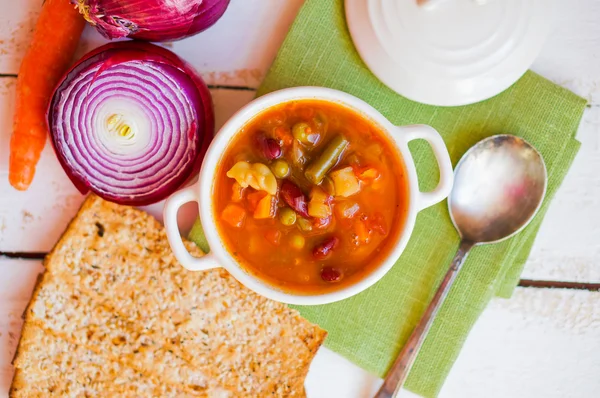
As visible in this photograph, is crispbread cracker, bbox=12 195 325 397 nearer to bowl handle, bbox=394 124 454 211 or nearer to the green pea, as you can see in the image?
the green pea

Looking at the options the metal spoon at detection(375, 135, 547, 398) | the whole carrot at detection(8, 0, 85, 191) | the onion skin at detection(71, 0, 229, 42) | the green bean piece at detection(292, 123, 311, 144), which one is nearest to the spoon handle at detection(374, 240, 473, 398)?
the metal spoon at detection(375, 135, 547, 398)

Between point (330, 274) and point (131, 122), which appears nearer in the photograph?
point (330, 274)

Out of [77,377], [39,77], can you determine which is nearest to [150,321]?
[77,377]

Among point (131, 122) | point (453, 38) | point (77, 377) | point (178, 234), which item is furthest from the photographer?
point (77, 377)

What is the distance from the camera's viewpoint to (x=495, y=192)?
6.85 ft

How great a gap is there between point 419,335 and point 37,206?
148 centimetres

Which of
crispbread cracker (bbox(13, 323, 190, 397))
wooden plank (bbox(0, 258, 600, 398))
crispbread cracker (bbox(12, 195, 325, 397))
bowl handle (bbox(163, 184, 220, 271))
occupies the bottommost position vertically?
crispbread cracker (bbox(13, 323, 190, 397))

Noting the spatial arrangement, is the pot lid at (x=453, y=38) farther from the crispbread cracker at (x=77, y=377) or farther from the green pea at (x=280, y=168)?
the crispbread cracker at (x=77, y=377)

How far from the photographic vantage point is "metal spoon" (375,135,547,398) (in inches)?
80.6

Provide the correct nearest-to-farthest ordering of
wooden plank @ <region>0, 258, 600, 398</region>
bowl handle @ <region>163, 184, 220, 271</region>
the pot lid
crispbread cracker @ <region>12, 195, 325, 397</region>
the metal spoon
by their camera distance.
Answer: bowl handle @ <region>163, 184, 220, 271</region>, the pot lid, the metal spoon, crispbread cracker @ <region>12, 195, 325, 397</region>, wooden plank @ <region>0, 258, 600, 398</region>

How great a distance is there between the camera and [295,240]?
186cm

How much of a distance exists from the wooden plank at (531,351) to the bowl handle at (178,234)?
2.39 ft

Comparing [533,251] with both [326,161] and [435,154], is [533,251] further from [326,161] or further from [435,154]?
[326,161]

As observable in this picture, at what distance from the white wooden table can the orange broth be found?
1.27 ft
